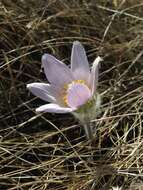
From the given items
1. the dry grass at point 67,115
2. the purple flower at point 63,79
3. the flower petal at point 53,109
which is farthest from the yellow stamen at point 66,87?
the dry grass at point 67,115

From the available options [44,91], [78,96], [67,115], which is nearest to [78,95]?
[78,96]

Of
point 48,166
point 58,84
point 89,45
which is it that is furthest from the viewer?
point 89,45

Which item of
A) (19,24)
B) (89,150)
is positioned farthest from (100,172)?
(19,24)

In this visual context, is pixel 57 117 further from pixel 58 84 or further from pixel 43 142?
pixel 58 84

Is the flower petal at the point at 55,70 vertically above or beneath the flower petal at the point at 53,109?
above

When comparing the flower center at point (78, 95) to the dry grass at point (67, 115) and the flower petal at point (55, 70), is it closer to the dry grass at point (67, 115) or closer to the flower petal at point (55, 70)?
the flower petal at point (55, 70)

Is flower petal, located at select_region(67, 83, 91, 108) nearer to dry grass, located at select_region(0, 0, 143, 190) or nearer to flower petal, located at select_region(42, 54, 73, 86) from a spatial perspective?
flower petal, located at select_region(42, 54, 73, 86)

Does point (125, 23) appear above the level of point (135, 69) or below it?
above
